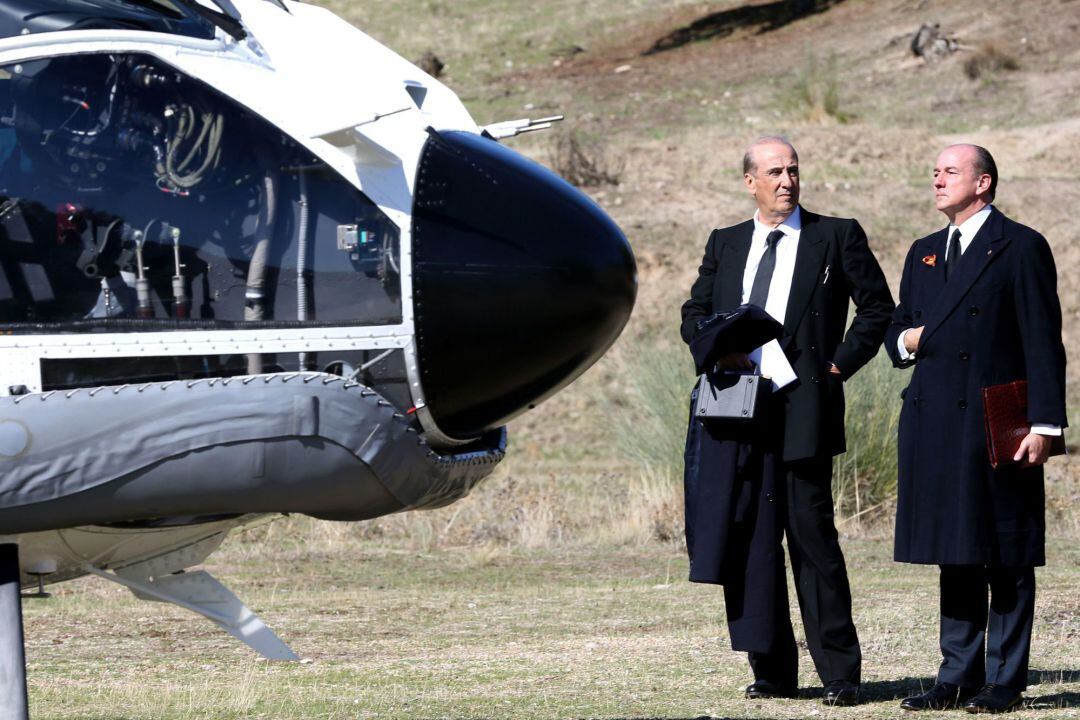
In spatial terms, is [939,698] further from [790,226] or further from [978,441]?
[790,226]

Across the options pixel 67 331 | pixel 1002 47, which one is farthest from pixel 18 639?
pixel 1002 47

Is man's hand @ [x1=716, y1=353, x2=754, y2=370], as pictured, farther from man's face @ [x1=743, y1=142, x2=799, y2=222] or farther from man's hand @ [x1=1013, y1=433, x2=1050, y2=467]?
man's hand @ [x1=1013, y1=433, x2=1050, y2=467]

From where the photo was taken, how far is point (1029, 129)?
2688 centimetres

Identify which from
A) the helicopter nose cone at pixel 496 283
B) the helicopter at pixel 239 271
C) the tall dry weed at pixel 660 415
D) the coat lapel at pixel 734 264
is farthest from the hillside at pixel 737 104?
the helicopter at pixel 239 271

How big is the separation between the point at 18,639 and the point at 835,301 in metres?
3.32

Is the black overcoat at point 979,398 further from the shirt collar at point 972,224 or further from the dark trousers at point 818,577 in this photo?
the dark trousers at point 818,577

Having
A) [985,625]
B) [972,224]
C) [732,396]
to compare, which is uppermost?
[972,224]

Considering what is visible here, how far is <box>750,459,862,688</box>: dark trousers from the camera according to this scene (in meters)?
6.64

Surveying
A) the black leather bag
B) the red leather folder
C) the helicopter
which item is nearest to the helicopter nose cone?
the helicopter

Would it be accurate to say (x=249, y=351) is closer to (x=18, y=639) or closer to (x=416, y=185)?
(x=416, y=185)

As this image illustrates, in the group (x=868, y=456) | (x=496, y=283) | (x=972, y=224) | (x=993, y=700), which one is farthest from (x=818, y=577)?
(x=868, y=456)

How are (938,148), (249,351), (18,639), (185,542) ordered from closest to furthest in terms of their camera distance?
(249,351), (18,639), (185,542), (938,148)

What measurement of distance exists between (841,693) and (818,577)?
1.43 ft

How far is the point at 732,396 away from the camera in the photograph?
21.2 ft
